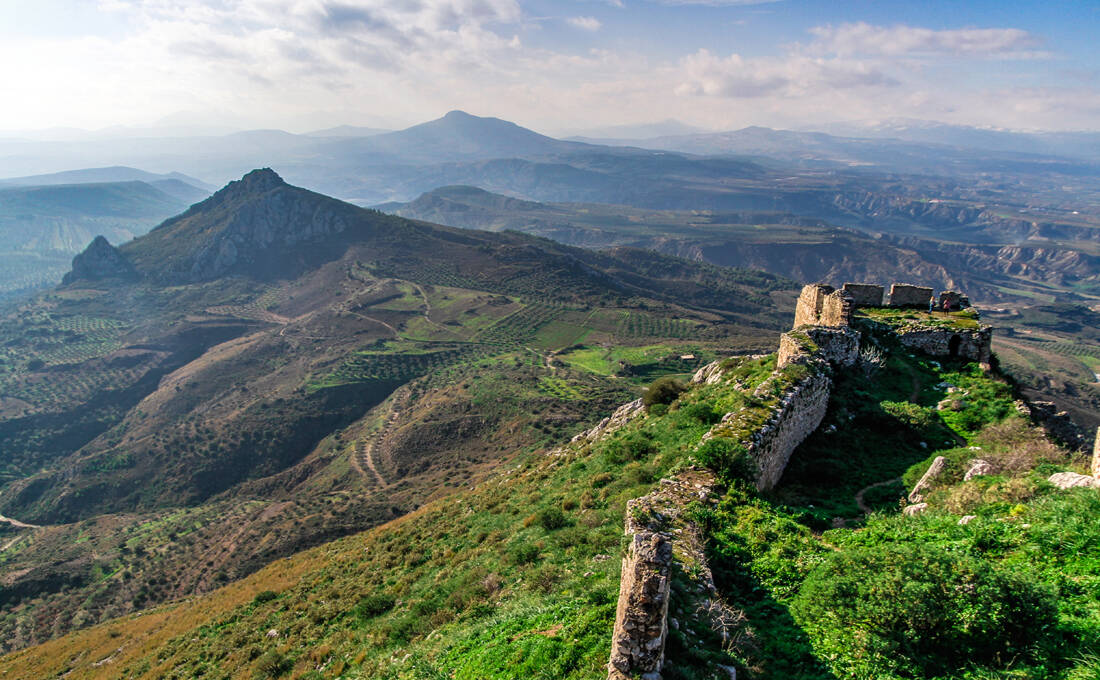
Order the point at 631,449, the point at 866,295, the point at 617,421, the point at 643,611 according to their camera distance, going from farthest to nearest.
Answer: the point at 617,421, the point at 866,295, the point at 631,449, the point at 643,611

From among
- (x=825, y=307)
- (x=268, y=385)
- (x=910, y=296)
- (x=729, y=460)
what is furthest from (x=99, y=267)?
(x=910, y=296)

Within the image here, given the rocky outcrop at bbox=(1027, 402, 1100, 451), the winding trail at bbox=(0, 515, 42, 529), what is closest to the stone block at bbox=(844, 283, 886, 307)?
the rocky outcrop at bbox=(1027, 402, 1100, 451)

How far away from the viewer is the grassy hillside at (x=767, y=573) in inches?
275

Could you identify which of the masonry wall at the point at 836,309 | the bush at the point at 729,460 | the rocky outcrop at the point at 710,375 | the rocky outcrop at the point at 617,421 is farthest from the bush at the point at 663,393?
the bush at the point at 729,460

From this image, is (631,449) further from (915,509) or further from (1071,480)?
(1071,480)

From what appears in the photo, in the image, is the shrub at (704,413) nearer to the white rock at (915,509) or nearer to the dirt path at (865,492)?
the dirt path at (865,492)

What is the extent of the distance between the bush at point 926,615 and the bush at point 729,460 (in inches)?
199

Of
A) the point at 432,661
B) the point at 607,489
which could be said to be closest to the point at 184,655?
the point at 432,661

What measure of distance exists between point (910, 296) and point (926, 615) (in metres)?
24.2

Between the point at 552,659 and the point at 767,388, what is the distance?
1246 cm

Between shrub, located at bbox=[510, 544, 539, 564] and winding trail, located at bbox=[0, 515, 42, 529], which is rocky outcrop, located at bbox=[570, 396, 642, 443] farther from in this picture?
winding trail, located at bbox=[0, 515, 42, 529]

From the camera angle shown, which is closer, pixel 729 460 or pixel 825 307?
pixel 729 460

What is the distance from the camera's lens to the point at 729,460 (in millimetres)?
13367

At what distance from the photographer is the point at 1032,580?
7.05 meters
